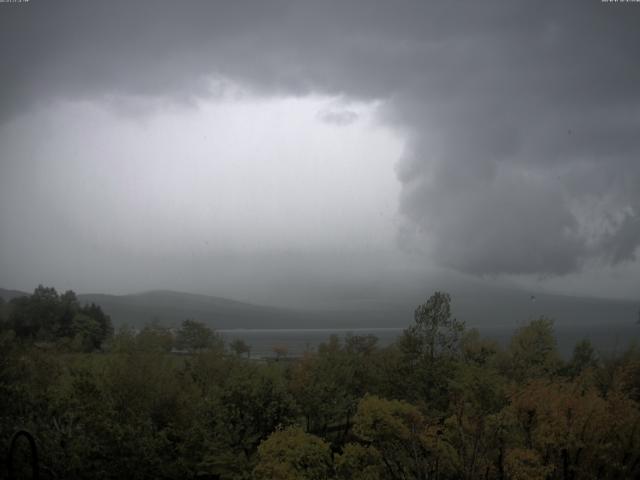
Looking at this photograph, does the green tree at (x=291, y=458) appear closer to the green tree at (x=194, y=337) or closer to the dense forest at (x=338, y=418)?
the dense forest at (x=338, y=418)

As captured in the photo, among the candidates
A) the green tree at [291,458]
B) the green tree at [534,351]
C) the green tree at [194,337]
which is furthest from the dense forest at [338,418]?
the green tree at [194,337]

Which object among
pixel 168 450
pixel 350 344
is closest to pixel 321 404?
pixel 168 450

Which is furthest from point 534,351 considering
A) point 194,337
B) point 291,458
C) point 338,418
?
point 194,337

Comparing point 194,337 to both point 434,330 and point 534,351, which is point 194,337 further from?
point 434,330

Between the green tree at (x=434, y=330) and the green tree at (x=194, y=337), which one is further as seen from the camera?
the green tree at (x=194, y=337)

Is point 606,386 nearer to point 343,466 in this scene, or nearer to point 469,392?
point 469,392

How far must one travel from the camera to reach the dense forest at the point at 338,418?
24859 millimetres

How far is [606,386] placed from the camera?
4675 cm

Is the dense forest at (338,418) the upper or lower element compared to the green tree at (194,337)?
upper

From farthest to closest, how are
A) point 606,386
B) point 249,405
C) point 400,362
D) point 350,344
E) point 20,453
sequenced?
point 350,344, point 606,386, point 400,362, point 249,405, point 20,453

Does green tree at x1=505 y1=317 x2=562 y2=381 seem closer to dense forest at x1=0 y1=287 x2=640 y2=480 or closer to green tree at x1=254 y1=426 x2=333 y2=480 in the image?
dense forest at x1=0 y1=287 x2=640 y2=480

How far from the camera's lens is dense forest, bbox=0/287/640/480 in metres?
24.9

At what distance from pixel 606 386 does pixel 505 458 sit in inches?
1093

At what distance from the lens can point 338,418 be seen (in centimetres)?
3934
